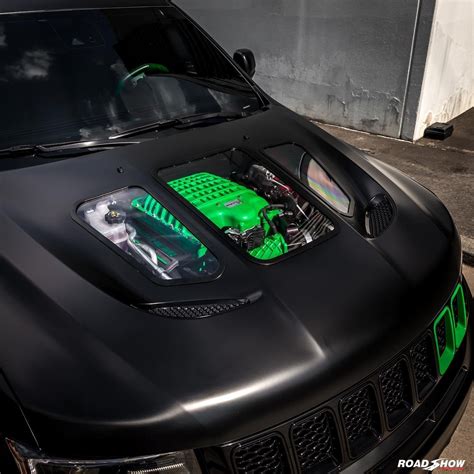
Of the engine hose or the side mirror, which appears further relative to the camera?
the side mirror

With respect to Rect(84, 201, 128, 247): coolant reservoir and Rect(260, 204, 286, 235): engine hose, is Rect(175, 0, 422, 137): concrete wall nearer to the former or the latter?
Rect(260, 204, 286, 235): engine hose

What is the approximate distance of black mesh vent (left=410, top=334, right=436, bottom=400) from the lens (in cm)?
185

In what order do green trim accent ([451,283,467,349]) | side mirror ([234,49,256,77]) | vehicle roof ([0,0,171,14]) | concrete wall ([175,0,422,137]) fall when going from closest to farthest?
green trim accent ([451,283,467,349]) → vehicle roof ([0,0,171,14]) → side mirror ([234,49,256,77]) → concrete wall ([175,0,422,137])

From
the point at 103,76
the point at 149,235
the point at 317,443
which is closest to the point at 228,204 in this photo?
the point at 149,235

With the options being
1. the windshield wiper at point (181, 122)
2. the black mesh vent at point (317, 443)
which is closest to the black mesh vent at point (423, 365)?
the black mesh vent at point (317, 443)

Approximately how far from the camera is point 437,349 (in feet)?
6.32

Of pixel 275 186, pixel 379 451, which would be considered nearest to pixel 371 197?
pixel 275 186

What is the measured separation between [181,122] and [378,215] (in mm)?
980

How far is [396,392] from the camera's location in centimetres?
179

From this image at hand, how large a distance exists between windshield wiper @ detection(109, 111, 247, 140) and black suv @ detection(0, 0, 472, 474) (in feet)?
0.09

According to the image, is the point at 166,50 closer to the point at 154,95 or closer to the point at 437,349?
the point at 154,95

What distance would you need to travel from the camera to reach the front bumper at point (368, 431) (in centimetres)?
150

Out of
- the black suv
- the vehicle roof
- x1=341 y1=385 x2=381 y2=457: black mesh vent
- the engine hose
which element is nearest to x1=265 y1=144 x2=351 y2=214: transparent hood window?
the black suv

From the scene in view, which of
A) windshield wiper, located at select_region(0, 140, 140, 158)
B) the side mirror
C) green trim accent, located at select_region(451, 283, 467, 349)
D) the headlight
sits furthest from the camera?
the side mirror
